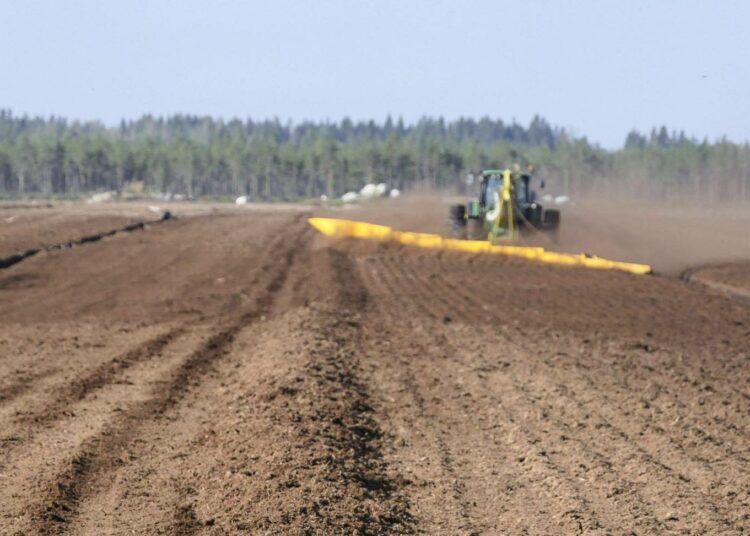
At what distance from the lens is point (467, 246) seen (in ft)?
95.0

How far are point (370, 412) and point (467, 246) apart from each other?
19.1 meters

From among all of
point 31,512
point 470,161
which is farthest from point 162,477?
point 470,161

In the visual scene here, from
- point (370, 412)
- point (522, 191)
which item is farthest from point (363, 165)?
point (370, 412)

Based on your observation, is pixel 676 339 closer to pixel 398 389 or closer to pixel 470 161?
pixel 398 389

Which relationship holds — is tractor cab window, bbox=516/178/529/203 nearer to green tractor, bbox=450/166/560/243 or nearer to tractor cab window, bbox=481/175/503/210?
green tractor, bbox=450/166/560/243

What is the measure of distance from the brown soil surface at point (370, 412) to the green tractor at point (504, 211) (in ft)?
30.1

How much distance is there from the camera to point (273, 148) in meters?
149

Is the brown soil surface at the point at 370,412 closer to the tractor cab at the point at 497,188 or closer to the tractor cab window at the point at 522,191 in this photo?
the tractor cab at the point at 497,188

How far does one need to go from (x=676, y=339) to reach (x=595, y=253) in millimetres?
15815

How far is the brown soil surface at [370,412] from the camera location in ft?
23.2

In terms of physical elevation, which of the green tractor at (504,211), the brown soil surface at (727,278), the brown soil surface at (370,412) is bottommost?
the brown soil surface at (727,278)

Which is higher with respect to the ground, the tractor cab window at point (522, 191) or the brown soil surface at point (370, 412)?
the tractor cab window at point (522, 191)

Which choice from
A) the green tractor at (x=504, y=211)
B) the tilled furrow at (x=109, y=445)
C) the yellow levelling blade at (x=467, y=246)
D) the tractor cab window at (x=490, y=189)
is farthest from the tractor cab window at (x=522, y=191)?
the tilled furrow at (x=109, y=445)

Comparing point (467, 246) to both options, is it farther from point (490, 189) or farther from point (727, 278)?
point (727, 278)
